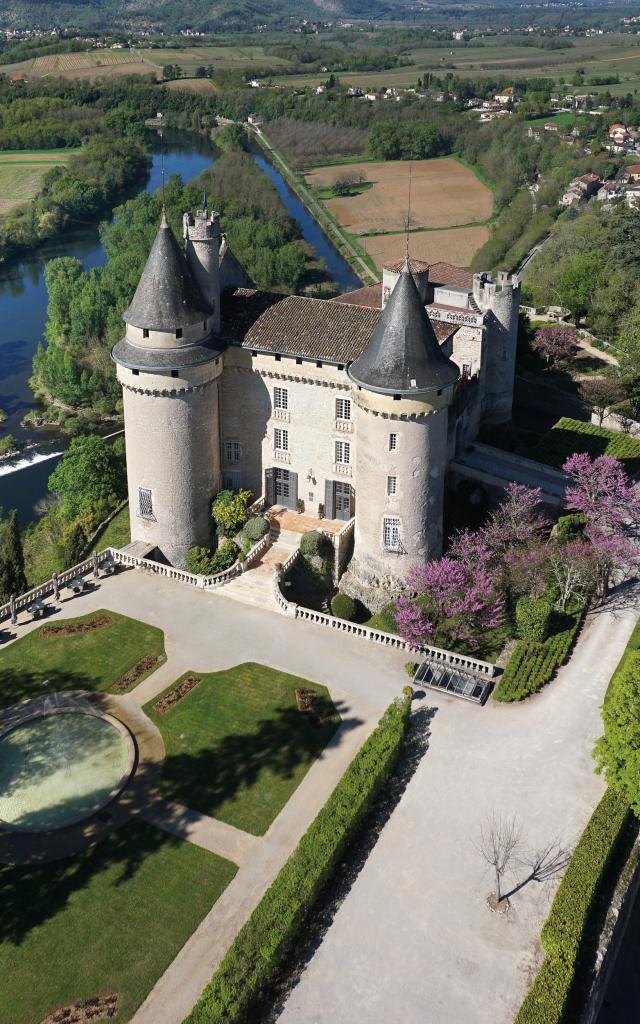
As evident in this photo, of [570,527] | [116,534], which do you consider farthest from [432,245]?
[570,527]

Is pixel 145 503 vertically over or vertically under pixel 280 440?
under

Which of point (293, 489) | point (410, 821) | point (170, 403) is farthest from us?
point (293, 489)

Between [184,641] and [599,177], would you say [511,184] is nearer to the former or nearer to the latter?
[599,177]

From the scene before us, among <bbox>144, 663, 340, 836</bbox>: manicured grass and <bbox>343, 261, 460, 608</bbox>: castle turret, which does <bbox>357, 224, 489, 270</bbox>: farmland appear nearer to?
<bbox>343, 261, 460, 608</bbox>: castle turret

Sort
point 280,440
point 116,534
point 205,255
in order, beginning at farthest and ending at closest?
point 116,534 → point 280,440 → point 205,255

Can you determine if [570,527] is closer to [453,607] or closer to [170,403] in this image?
[453,607]

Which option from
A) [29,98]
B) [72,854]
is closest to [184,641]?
[72,854]

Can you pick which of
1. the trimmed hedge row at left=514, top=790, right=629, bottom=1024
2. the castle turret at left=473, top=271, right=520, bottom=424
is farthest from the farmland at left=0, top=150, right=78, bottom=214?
the trimmed hedge row at left=514, top=790, right=629, bottom=1024
